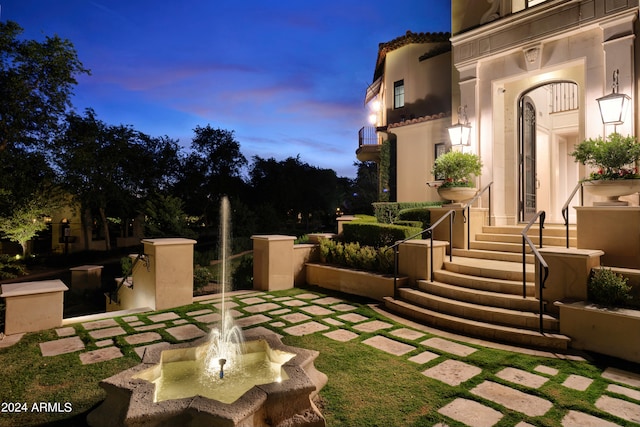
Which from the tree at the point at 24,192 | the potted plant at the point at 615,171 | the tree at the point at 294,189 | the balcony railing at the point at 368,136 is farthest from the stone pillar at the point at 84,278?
the tree at the point at 294,189

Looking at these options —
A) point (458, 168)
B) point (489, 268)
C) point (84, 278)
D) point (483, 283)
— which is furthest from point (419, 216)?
point (84, 278)

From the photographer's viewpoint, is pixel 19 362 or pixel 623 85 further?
pixel 623 85

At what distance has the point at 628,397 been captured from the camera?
321 cm

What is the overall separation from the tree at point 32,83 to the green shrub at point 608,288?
16.1 m

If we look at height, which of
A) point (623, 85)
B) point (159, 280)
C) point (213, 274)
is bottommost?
point (213, 274)

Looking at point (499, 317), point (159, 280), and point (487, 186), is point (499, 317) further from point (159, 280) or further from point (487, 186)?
point (159, 280)

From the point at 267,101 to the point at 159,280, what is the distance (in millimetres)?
64307

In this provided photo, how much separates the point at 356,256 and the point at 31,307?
232 inches

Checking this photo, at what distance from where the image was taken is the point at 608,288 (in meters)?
4.40

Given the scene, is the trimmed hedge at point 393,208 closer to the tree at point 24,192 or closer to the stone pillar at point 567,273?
the stone pillar at point 567,273

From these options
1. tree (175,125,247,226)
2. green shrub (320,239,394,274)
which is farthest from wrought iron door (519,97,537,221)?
tree (175,125,247,226)

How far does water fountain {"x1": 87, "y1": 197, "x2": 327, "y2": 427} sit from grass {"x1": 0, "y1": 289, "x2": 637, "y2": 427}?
0.34 meters

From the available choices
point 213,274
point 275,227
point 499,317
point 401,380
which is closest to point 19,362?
point 401,380

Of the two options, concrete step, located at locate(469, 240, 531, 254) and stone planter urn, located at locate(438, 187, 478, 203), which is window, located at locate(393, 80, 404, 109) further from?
concrete step, located at locate(469, 240, 531, 254)
